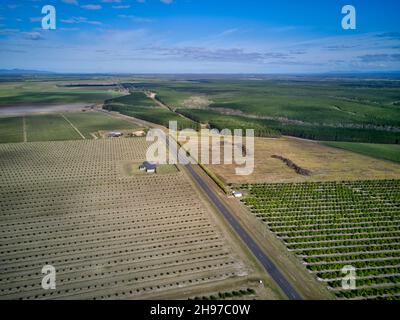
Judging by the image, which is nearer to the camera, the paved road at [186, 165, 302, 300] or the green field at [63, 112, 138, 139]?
the paved road at [186, 165, 302, 300]

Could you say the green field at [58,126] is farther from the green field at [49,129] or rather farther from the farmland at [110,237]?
the farmland at [110,237]

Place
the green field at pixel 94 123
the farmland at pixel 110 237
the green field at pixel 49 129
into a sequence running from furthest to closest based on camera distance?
the green field at pixel 94 123
the green field at pixel 49 129
the farmland at pixel 110 237

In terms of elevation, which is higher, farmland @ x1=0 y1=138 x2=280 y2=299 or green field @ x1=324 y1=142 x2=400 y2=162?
green field @ x1=324 y1=142 x2=400 y2=162

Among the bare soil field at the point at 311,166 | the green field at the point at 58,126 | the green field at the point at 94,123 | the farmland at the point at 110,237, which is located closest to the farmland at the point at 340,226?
the bare soil field at the point at 311,166

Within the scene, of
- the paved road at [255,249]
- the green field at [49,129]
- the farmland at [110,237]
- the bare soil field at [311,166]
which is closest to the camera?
the paved road at [255,249]

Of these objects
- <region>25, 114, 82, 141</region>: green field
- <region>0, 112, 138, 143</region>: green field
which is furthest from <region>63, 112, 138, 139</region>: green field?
<region>25, 114, 82, 141</region>: green field

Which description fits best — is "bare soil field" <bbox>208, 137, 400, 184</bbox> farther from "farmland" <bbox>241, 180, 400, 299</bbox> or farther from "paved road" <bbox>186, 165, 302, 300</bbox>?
"paved road" <bbox>186, 165, 302, 300</bbox>

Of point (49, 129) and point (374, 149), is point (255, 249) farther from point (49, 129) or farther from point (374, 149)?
point (49, 129)
